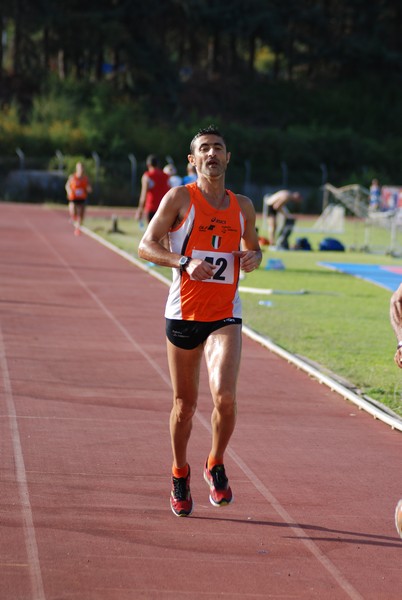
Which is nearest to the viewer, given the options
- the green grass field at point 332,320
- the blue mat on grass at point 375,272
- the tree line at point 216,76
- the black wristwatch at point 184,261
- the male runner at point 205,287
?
the black wristwatch at point 184,261

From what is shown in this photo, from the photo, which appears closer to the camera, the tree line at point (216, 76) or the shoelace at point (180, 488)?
the shoelace at point (180, 488)

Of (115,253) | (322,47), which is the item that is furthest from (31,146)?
(115,253)

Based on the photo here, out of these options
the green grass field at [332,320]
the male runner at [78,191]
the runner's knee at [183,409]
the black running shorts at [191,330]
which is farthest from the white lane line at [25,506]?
the male runner at [78,191]

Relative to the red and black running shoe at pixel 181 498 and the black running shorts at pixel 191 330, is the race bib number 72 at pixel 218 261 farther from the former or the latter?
the red and black running shoe at pixel 181 498

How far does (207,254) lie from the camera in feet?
20.7

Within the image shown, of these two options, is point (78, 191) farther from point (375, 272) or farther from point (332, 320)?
point (332, 320)

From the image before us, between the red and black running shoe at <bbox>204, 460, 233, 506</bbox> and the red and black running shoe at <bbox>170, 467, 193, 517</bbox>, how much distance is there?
13cm

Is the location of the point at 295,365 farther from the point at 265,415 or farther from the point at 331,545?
the point at 331,545

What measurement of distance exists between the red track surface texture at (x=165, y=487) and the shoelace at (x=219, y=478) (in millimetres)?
176

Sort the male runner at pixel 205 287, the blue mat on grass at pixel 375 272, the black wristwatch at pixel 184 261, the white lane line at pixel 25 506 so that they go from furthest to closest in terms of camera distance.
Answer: the blue mat on grass at pixel 375 272 → the male runner at pixel 205 287 → the black wristwatch at pixel 184 261 → the white lane line at pixel 25 506

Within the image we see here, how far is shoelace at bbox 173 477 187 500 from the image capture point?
6.46m

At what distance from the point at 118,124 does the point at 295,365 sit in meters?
49.7

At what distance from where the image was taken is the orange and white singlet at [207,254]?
20.7ft

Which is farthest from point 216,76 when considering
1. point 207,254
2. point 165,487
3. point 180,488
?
point 180,488
